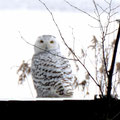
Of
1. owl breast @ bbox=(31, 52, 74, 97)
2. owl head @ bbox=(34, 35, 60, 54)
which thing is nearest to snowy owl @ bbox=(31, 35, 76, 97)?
owl breast @ bbox=(31, 52, 74, 97)

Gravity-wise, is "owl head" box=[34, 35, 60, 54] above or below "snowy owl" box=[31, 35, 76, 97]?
above

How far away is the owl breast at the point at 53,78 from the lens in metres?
1.91

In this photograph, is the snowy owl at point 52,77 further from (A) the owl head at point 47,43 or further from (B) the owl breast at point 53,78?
Result: (A) the owl head at point 47,43

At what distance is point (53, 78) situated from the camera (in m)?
1.90

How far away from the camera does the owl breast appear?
6.27ft

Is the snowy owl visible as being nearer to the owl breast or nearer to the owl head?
the owl breast

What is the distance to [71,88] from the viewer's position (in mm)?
1940

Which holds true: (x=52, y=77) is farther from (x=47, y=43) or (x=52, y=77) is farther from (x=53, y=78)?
(x=47, y=43)

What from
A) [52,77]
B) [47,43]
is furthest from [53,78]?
[47,43]
